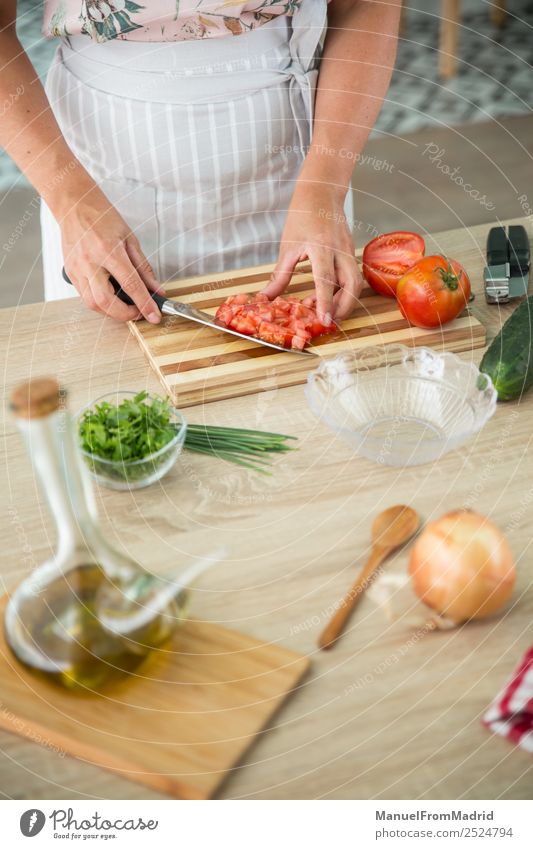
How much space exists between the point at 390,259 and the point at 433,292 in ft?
0.34

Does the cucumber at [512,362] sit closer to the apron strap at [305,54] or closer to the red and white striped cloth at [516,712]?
the red and white striped cloth at [516,712]

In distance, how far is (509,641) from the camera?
62cm

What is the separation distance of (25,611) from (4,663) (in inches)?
1.5

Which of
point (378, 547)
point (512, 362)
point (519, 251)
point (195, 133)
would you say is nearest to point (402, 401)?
point (512, 362)

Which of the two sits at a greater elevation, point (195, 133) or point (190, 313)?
point (195, 133)

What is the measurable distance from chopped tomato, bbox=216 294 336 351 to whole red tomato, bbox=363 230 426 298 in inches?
3.8

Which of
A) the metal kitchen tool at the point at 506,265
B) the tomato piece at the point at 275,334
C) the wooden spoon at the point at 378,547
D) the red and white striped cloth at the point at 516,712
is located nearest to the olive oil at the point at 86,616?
the wooden spoon at the point at 378,547

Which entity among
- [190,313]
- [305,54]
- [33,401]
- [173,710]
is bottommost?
[173,710]

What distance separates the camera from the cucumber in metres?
0.85

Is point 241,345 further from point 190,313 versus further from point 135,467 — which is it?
point 135,467

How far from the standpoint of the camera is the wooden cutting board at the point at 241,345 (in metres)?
0.91

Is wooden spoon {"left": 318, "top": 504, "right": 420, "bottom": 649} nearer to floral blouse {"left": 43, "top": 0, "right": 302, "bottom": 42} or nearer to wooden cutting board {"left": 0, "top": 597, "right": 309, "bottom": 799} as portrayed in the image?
wooden cutting board {"left": 0, "top": 597, "right": 309, "bottom": 799}

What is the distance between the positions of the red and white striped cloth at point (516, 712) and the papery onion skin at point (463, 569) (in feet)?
0.20

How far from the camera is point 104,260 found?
38.6 inches
